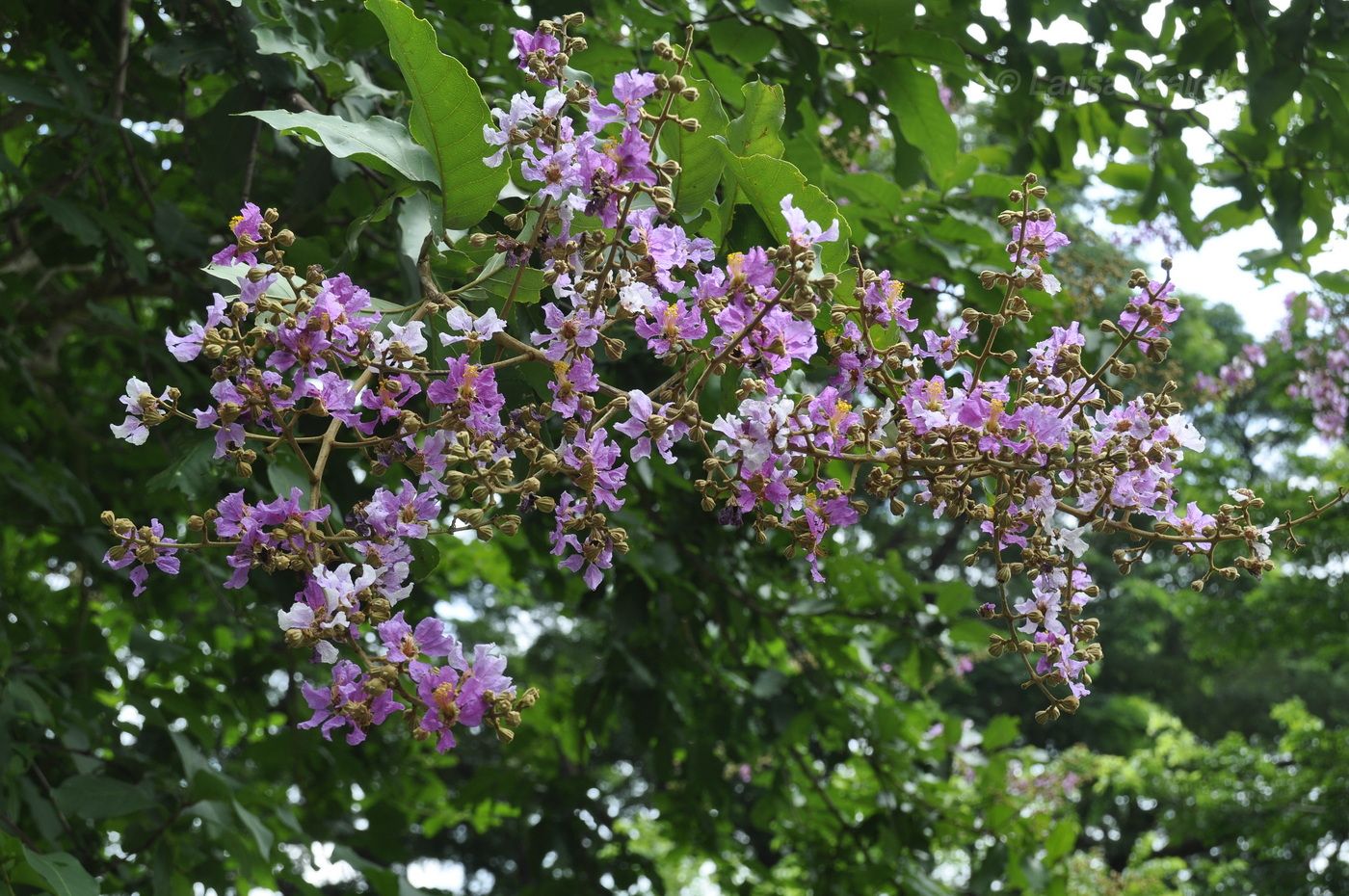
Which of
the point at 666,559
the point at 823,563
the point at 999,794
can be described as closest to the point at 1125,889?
the point at 999,794

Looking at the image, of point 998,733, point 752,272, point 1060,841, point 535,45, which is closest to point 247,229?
point 535,45

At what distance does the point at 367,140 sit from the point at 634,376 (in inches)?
59.8

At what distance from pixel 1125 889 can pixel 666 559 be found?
13.6ft

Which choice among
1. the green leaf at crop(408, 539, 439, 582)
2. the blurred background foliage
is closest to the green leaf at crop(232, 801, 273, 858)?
the blurred background foliage

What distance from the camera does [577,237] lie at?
1048 mm

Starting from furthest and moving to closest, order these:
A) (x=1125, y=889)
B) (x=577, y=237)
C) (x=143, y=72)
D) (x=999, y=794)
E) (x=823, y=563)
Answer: (x=1125, y=889), (x=999, y=794), (x=823, y=563), (x=143, y=72), (x=577, y=237)

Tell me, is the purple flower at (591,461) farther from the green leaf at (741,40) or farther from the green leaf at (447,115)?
the green leaf at (741,40)

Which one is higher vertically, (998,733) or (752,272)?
(998,733)

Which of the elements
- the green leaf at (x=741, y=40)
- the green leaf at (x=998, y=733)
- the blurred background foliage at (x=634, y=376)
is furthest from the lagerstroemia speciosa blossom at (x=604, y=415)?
the green leaf at (x=998, y=733)

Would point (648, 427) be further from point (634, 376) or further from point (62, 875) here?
point (634, 376)

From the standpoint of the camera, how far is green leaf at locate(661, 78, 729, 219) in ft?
3.73

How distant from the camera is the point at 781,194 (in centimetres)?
113

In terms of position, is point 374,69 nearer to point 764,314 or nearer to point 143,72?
point 143,72

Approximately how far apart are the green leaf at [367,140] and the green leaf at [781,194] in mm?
281
